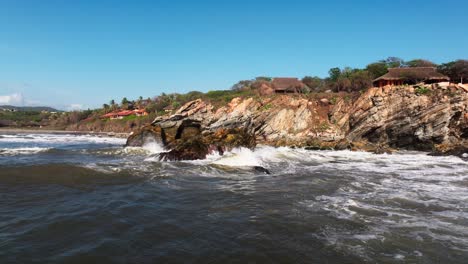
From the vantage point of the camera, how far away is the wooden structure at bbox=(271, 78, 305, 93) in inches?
2539

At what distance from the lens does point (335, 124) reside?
48406 millimetres

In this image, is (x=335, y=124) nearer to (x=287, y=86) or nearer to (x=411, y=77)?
(x=411, y=77)

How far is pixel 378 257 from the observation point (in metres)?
6.90

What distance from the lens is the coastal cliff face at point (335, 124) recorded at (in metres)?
30.9

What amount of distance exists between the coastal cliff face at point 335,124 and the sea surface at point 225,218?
9372 mm

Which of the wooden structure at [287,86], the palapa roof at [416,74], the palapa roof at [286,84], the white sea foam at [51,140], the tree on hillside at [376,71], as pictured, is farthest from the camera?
the palapa roof at [286,84]

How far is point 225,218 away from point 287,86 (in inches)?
2275

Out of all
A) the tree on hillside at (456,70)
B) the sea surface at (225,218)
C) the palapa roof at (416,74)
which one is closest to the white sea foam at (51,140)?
the sea surface at (225,218)

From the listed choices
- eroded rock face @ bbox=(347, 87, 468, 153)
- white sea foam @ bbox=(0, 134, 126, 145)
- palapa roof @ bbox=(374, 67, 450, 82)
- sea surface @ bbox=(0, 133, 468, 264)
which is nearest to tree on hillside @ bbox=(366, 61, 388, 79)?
palapa roof @ bbox=(374, 67, 450, 82)

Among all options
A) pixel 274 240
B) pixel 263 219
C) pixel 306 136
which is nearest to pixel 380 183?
pixel 263 219

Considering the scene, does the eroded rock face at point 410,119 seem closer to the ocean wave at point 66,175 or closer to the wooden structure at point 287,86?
the wooden structure at point 287,86

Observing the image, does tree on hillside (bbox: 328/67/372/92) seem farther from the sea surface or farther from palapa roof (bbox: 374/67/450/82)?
the sea surface

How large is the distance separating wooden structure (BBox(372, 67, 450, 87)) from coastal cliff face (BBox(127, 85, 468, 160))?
546 cm

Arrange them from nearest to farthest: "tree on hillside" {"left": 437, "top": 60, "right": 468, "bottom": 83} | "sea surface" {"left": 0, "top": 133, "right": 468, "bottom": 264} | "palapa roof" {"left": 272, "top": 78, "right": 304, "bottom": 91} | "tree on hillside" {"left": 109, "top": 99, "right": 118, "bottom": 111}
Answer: "sea surface" {"left": 0, "top": 133, "right": 468, "bottom": 264} < "tree on hillside" {"left": 437, "top": 60, "right": 468, "bottom": 83} < "palapa roof" {"left": 272, "top": 78, "right": 304, "bottom": 91} < "tree on hillside" {"left": 109, "top": 99, "right": 118, "bottom": 111}
